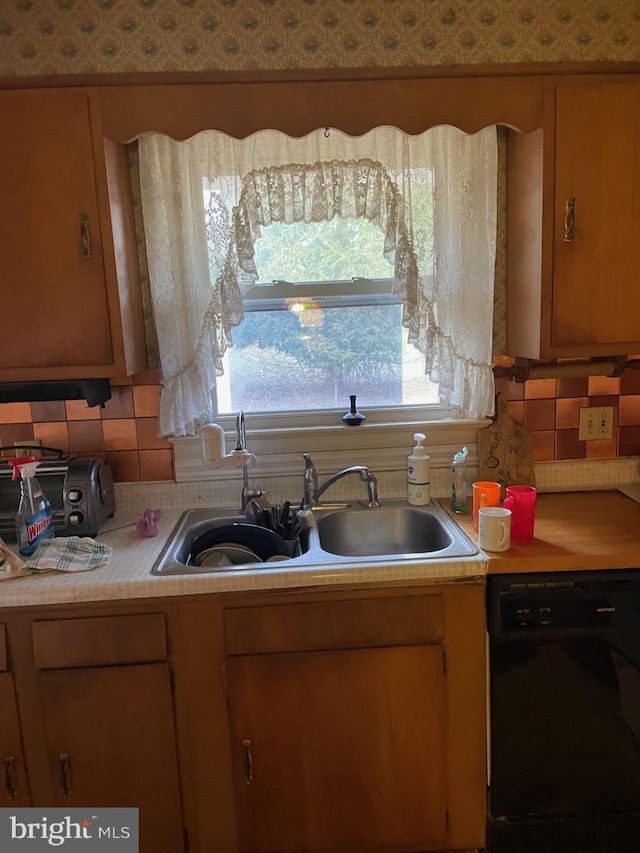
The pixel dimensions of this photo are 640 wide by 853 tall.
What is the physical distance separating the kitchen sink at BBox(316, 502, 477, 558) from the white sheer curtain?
0.46m

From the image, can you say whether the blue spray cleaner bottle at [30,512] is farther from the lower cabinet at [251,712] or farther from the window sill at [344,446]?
the window sill at [344,446]

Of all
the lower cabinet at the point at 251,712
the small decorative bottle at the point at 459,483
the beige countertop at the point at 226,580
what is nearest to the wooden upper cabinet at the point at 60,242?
the beige countertop at the point at 226,580

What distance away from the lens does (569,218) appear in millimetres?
1612

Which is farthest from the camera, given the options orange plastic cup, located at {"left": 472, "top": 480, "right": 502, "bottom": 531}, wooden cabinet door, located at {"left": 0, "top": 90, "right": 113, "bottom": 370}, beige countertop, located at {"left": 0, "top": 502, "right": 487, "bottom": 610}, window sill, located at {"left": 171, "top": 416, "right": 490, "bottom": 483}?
window sill, located at {"left": 171, "top": 416, "right": 490, "bottom": 483}

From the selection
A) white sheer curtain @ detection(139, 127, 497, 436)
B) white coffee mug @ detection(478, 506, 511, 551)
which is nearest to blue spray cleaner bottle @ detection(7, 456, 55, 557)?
white sheer curtain @ detection(139, 127, 497, 436)

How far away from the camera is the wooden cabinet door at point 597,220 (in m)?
1.59

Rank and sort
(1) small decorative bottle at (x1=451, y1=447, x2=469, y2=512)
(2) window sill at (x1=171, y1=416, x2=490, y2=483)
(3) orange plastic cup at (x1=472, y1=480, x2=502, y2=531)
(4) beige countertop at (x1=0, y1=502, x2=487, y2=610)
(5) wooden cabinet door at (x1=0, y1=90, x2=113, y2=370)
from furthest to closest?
(2) window sill at (x1=171, y1=416, x2=490, y2=483)
(1) small decorative bottle at (x1=451, y1=447, x2=469, y2=512)
(3) orange plastic cup at (x1=472, y1=480, x2=502, y2=531)
(5) wooden cabinet door at (x1=0, y1=90, x2=113, y2=370)
(4) beige countertop at (x1=0, y1=502, x2=487, y2=610)

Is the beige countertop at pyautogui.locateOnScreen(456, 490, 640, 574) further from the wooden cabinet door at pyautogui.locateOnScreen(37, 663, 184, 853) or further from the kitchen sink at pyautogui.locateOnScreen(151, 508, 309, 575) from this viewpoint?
the wooden cabinet door at pyautogui.locateOnScreen(37, 663, 184, 853)

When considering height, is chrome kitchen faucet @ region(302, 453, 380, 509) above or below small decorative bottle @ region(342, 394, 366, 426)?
below

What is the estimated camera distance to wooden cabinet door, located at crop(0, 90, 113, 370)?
1.53 meters

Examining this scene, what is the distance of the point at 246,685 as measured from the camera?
1479 millimetres

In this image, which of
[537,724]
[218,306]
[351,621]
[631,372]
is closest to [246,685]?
[351,621]

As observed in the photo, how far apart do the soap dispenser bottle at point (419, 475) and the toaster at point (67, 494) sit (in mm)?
938

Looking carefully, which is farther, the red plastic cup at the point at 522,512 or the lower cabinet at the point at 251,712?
the red plastic cup at the point at 522,512
